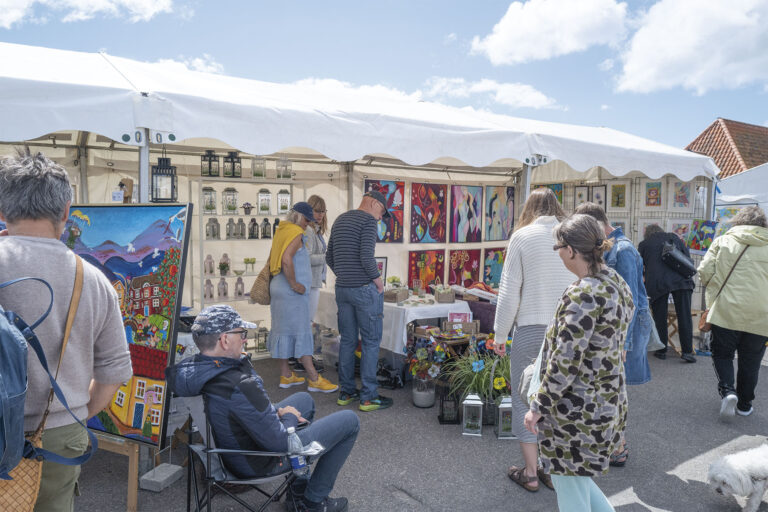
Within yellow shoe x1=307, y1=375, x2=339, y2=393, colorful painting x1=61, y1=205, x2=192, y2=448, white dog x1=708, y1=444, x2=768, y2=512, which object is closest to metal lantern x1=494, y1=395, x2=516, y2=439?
white dog x1=708, y1=444, x2=768, y2=512

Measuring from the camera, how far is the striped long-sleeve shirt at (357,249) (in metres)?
4.28

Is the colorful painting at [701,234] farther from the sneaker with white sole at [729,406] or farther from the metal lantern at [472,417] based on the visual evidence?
the metal lantern at [472,417]

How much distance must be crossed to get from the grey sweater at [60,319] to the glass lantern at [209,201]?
380cm

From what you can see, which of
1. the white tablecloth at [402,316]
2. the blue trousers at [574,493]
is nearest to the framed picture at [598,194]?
the white tablecloth at [402,316]

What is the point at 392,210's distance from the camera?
6457 millimetres

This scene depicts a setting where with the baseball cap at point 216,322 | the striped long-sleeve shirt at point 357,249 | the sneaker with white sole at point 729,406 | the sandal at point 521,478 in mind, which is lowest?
the sandal at point 521,478

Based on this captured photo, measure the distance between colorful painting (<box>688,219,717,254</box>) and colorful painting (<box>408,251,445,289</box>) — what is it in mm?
3109

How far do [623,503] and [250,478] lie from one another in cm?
201

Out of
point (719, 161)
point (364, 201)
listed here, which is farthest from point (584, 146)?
point (719, 161)

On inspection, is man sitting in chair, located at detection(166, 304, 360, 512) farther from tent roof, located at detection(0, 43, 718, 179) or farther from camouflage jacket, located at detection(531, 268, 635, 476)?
tent roof, located at detection(0, 43, 718, 179)

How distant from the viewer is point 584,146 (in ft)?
17.5

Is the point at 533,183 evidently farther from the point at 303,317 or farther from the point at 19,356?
the point at 19,356

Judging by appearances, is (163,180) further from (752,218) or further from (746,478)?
(752,218)

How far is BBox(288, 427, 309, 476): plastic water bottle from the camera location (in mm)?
2475
